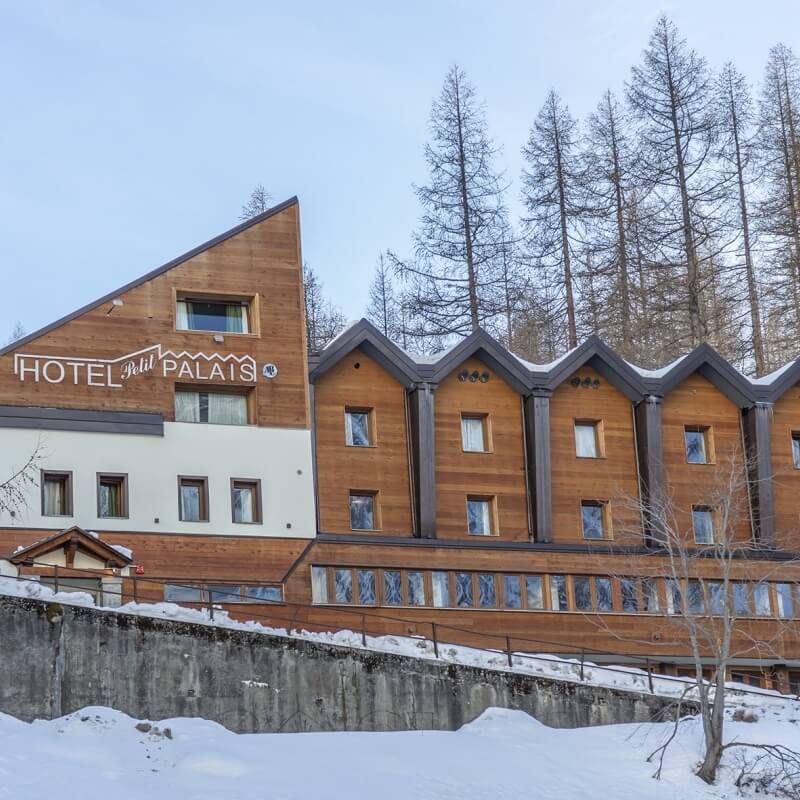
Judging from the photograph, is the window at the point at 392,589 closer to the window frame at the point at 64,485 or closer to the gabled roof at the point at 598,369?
the gabled roof at the point at 598,369

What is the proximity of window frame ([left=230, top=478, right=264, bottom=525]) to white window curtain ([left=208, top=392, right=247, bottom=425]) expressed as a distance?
1.87 meters

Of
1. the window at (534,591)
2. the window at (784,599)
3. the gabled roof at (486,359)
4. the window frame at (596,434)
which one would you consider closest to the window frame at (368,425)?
the gabled roof at (486,359)

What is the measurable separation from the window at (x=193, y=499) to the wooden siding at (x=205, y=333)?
2.07m

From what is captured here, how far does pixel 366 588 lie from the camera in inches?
1863

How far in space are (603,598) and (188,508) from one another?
12.8 metres

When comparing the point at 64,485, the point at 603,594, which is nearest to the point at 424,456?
the point at 603,594

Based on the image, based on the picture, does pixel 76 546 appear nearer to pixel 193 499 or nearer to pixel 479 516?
pixel 193 499

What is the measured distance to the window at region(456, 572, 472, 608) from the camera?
47.8 metres

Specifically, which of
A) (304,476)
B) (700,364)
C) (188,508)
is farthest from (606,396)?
(188,508)

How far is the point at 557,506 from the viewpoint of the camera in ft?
166

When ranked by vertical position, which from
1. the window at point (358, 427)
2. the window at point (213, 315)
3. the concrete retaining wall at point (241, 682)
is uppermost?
the window at point (213, 315)

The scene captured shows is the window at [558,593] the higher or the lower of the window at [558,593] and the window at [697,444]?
the lower

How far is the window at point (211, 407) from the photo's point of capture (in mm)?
47875

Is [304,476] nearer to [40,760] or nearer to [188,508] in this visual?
[188,508]
